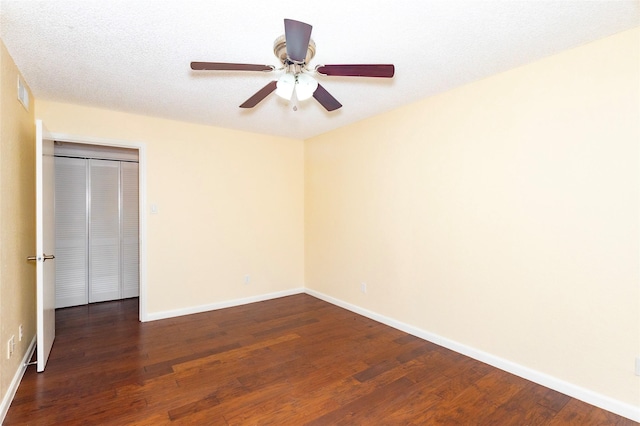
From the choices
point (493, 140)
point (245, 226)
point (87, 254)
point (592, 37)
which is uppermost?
point (592, 37)

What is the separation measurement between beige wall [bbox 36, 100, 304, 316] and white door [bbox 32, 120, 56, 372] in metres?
0.89

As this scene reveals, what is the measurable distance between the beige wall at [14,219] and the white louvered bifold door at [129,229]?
1.73 m

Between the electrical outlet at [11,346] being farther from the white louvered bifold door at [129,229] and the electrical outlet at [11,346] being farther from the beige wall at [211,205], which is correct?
the white louvered bifold door at [129,229]

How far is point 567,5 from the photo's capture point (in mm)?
1700

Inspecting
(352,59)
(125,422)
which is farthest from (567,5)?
(125,422)

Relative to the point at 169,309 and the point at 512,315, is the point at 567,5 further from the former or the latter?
the point at 169,309

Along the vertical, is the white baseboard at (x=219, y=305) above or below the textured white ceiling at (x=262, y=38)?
below

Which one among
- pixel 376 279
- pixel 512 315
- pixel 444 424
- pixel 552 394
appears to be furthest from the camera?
pixel 376 279

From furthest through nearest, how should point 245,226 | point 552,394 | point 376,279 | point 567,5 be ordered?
1. point 245,226
2. point 376,279
3. point 552,394
4. point 567,5

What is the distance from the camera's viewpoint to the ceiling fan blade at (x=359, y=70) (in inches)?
66.3

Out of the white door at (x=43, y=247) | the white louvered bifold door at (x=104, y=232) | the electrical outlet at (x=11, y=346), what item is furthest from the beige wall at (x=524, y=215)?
the white louvered bifold door at (x=104, y=232)

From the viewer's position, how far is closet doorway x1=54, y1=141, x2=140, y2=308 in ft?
Result: 13.8

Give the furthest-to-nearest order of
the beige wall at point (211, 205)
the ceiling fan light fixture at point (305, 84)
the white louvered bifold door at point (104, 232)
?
the white louvered bifold door at point (104, 232) → the beige wall at point (211, 205) → the ceiling fan light fixture at point (305, 84)

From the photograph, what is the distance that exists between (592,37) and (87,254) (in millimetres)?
5758
